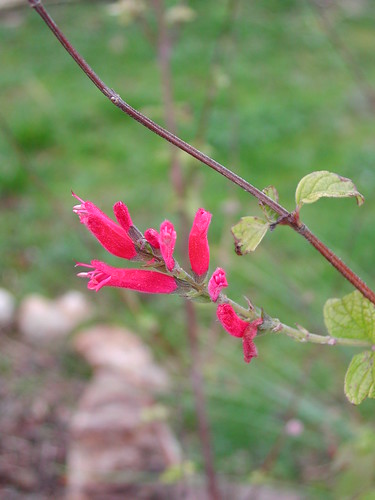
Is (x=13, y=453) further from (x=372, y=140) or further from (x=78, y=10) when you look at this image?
(x=78, y=10)

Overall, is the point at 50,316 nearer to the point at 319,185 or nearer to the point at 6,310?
the point at 6,310

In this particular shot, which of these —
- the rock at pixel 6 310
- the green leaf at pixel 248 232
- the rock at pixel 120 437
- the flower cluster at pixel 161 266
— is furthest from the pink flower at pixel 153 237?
the rock at pixel 6 310

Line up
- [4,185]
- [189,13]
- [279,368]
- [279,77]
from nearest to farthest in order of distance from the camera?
1. [189,13]
2. [279,368]
3. [4,185]
4. [279,77]

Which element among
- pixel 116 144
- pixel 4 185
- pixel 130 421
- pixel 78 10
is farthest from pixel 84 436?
pixel 78 10

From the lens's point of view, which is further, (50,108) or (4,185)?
(50,108)

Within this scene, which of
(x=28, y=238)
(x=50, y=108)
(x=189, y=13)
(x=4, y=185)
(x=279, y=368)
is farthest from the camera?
(x=50, y=108)

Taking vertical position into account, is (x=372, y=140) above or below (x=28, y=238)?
above

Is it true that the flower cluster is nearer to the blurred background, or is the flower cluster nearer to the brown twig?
the blurred background

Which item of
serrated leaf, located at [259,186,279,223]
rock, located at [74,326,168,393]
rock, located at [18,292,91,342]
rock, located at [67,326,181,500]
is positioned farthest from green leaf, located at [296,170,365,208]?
rock, located at [18,292,91,342]
